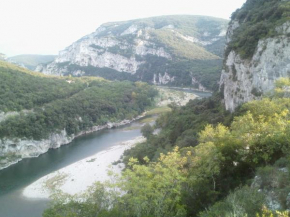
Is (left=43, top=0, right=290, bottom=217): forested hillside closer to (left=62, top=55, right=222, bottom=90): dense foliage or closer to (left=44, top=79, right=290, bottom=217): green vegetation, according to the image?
(left=44, top=79, right=290, bottom=217): green vegetation

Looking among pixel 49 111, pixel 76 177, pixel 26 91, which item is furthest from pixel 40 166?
pixel 26 91

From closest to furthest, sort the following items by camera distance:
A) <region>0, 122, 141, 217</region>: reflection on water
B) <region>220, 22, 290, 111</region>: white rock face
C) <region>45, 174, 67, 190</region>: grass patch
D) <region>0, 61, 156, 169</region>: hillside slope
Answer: <region>220, 22, 290, 111</region>: white rock face, <region>0, 122, 141, 217</region>: reflection on water, <region>45, 174, 67, 190</region>: grass patch, <region>0, 61, 156, 169</region>: hillside slope

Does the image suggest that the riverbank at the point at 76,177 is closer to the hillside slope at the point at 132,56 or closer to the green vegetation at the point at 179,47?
the hillside slope at the point at 132,56

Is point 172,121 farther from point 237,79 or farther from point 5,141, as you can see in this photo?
point 5,141

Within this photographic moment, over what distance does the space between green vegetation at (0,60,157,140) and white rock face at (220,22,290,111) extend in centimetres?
3676

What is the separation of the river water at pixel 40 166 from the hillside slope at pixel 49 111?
7.94 ft

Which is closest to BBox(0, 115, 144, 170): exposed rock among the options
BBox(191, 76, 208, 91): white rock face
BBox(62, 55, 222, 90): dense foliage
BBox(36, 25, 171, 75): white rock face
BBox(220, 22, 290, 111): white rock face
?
BBox(220, 22, 290, 111): white rock face

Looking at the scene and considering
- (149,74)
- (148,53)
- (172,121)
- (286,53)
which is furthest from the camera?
(148,53)

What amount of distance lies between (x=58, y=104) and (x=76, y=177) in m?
28.5

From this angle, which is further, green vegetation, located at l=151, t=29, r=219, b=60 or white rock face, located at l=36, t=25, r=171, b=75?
Answer: white rock face, located at l=36, t=25, r=171, b=75

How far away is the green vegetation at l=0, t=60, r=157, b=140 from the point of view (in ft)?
161

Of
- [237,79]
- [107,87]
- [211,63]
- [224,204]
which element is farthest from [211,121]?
[211,63]

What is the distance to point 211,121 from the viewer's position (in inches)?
1250

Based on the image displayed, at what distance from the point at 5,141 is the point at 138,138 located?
79.7ft
